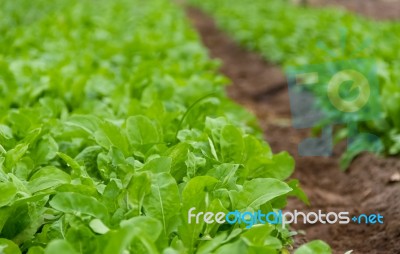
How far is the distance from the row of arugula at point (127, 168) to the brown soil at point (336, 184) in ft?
2.34

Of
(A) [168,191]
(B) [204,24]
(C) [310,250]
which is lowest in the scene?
(B) [204,24]

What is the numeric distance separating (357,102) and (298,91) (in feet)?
7.33

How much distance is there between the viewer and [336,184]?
4844 mm

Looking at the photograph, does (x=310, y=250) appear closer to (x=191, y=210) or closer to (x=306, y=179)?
(x=191, y=210)

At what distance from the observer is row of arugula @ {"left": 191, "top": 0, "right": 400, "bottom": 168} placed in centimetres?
507

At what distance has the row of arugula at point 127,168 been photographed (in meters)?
2.03

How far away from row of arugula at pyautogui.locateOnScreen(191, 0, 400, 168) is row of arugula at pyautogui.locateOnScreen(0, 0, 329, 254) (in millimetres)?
1412

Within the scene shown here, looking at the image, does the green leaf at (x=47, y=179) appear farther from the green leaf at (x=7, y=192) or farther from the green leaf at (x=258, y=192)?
the green leaf at (x=258, y=192)

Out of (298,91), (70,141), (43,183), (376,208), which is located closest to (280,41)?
(298,91)

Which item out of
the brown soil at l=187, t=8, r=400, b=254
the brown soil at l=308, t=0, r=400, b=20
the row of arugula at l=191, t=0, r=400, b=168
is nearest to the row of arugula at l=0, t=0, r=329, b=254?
the brown soil at l=187, t=8, r=400, b=254

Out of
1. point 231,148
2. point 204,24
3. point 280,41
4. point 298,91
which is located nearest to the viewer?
point 231,148

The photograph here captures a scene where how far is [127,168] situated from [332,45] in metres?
7.22

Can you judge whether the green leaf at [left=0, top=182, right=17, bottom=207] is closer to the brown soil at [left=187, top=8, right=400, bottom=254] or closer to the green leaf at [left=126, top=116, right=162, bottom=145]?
the green leaf at [left=126, top=116, right=162, bottom=145]

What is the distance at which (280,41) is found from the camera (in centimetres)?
1060
